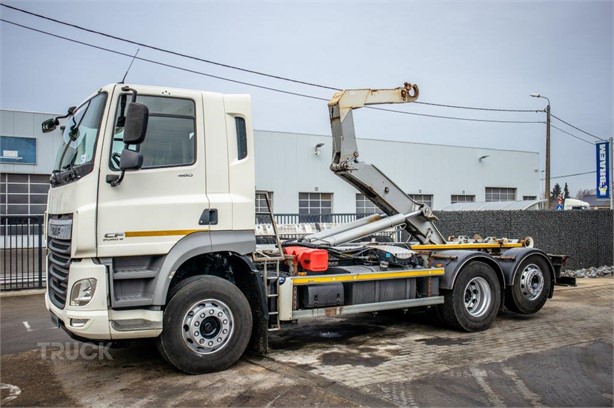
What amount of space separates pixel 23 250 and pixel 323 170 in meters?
20.6

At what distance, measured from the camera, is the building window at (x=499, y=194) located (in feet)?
132

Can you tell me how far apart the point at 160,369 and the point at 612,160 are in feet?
66.8

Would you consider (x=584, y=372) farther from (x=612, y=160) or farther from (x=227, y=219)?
(x=612, y=160)

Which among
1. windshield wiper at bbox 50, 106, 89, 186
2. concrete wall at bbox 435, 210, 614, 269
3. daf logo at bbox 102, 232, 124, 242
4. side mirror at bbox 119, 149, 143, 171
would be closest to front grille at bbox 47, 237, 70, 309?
daf logo at bbox 102, 232, 124, 242

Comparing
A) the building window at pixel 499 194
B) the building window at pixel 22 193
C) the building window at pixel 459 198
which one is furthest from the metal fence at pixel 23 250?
the building window at pixel 499 194

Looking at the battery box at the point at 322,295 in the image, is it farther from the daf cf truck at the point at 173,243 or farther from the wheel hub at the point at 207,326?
the wheel hub at the point at 207,326

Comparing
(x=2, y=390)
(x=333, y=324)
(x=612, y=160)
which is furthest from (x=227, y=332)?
(x=612, y=160)

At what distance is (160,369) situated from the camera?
21.5 ft

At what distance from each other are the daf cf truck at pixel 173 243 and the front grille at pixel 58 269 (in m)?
0.02

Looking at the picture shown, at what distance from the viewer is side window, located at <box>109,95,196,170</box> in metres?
6.05

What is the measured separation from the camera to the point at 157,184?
240 inches

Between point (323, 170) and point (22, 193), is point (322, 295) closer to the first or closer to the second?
point (22, 193)

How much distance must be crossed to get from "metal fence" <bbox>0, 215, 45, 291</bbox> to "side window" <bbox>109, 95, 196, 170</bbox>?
9118 millimetres

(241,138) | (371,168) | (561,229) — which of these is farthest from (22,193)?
(241,138)
